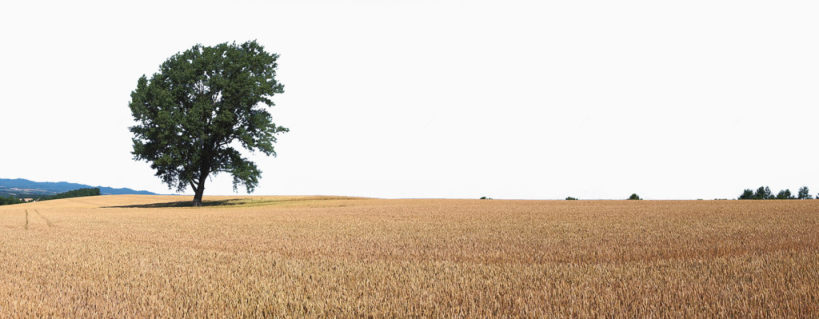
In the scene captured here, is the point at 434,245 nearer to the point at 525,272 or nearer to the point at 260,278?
the point at 525,272

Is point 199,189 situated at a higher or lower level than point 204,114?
lower

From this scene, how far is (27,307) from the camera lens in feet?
18.5

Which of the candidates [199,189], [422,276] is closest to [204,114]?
[199,189]

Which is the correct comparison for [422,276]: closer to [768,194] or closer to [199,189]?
[199,189]

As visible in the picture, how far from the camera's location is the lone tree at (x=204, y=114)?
3631cm

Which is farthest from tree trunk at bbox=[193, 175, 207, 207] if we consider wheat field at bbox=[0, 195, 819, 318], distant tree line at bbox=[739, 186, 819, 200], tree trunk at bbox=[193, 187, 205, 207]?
distant tree line at bbox=[739, 186, 819, 200]

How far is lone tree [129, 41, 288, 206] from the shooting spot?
119ft

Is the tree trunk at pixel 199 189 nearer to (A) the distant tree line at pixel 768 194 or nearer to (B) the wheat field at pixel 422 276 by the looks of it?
(B) the wheat field at pixel 422 276

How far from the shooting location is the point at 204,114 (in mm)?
37688

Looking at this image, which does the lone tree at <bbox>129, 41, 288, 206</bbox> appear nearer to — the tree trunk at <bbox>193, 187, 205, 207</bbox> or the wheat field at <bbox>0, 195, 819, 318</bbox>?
the tree trunk at <bbox>193, 187, 205, 207</bbox>

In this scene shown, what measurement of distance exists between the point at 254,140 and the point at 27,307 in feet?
112

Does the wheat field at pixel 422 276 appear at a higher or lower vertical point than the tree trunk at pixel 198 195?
lower

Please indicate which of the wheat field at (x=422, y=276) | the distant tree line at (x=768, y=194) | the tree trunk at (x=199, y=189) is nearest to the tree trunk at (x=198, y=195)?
the tree trunk at (x=199, y=189)

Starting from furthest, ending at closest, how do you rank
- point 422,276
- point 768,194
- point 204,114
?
point 768,194 → point 204,114 → point 422,276
